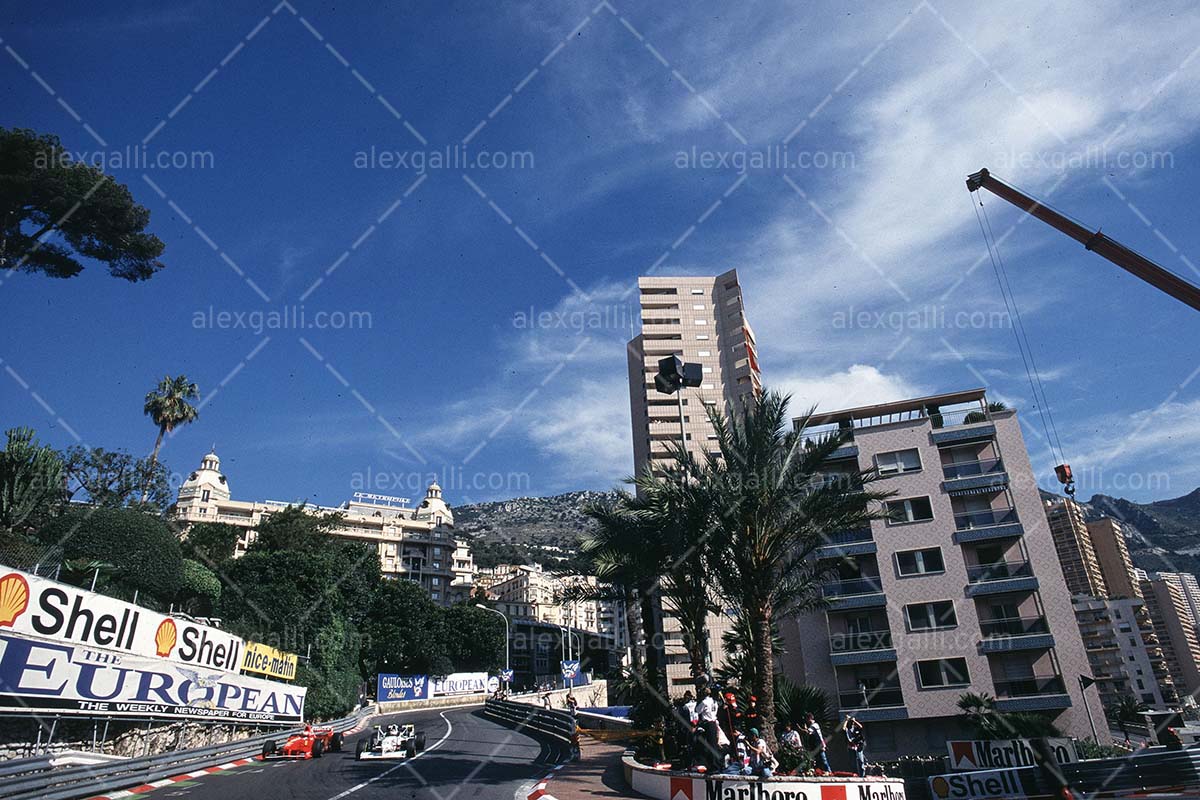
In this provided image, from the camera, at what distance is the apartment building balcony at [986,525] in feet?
112

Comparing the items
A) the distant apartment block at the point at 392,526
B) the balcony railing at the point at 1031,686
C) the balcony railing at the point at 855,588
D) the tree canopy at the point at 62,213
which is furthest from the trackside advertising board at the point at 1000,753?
the distant apartment block at the point at 392,526

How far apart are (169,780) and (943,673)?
31.5 metres

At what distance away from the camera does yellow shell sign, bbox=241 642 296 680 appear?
23.0 m

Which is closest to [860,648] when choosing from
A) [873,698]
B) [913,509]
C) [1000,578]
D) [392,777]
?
[873,698]

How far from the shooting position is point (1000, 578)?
33.6 metres

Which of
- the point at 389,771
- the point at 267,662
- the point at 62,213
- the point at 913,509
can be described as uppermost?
the point at 62,213

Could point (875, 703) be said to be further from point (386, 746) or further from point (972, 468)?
point (386, 746)

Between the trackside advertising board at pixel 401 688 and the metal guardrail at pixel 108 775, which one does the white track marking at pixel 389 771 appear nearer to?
the metal guardrail at pixel 108 775

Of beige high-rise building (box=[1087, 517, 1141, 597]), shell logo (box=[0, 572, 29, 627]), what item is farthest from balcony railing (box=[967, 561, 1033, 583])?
beige high-rise building (box=[1087, 517, 1141, 597])

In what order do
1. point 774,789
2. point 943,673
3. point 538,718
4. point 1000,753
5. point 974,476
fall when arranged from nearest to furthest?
point 774,789
point 1000,753
point 943,673
point 538,718
point 974,476

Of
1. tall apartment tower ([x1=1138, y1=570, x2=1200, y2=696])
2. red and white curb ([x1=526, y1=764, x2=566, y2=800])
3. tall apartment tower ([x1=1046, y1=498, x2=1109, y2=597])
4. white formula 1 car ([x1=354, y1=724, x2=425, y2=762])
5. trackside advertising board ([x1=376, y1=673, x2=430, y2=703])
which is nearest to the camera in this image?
red and white curb ([x1=526, y1=764, x2=566, y2=800])

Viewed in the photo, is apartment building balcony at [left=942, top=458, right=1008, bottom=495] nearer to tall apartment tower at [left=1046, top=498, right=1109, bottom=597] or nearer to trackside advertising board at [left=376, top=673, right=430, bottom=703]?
trackside advertising board at [left=376, top=673, right=430, bottom=703]

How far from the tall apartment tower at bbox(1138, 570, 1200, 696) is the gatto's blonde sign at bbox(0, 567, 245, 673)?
559 ft

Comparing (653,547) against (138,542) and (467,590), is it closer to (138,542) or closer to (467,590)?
(138,542)
